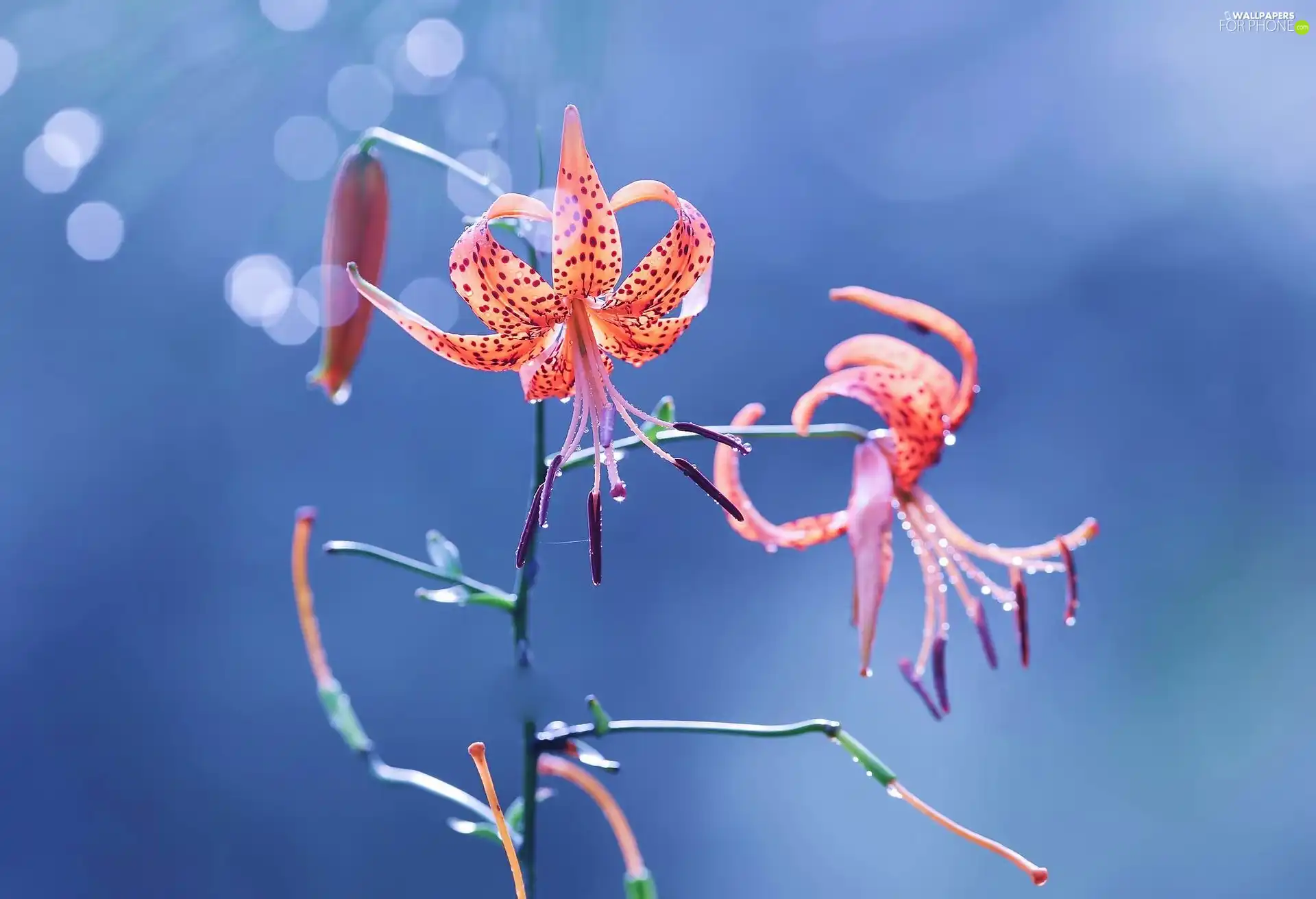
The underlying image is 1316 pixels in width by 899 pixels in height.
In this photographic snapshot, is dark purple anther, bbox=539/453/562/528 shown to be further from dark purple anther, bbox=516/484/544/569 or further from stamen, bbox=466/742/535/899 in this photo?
stamen, bbox=466/742/535/899

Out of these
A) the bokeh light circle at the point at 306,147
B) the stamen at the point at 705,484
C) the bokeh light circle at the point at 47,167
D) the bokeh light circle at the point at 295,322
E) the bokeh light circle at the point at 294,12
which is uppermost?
the bokeh light circle at the point at 294,12

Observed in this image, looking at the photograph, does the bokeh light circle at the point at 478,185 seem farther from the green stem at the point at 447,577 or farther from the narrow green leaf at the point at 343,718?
the narrow green leaf at the point at 343,718

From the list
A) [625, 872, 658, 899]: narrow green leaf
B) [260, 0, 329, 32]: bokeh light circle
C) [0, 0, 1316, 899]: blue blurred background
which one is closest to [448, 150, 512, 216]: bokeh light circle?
[625, 872, 658, 899]: narrow green leaf

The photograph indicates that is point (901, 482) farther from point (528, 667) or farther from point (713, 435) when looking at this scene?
point (528, 667)

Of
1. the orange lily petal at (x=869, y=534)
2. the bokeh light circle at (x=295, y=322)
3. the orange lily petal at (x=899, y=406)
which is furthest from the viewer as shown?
the bokeh light circle at (x=295, y=322)

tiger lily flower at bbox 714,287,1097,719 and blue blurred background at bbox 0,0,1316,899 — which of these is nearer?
tiger lily flower at bbox 714,287,1097,719

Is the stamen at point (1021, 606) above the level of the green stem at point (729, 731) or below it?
above

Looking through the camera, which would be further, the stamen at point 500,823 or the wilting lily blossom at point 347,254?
the wilting lily blossom at point 347,254

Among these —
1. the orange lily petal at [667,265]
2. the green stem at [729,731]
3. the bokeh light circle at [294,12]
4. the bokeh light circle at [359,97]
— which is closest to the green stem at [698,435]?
the orange lily petal at [667,265]
